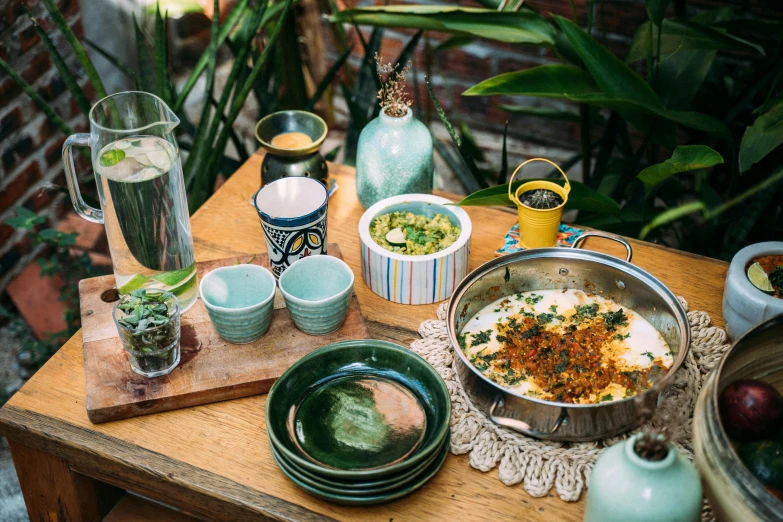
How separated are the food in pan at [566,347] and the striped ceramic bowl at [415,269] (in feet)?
0.32

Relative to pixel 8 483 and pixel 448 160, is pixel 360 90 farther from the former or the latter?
pixel 8 483

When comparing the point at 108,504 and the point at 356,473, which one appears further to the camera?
the point at 108,504

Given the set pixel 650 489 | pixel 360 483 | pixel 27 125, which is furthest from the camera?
pixel 27 125

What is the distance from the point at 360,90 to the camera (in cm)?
197

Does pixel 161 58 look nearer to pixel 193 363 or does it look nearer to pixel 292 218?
pixel 292 218

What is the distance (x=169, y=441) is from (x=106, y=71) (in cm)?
Answer: 176

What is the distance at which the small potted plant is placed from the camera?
1.44 metres

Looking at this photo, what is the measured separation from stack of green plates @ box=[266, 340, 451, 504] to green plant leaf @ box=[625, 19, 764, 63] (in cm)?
87

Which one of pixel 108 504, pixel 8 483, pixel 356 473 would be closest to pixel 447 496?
pixel 356 473

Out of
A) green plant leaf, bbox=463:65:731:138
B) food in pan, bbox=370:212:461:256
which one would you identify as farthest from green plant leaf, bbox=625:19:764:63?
food in pan, bbox=370:212:461:256

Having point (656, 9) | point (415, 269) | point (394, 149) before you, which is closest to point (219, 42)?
point (394, 149)

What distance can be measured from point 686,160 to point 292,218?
2.14 ft

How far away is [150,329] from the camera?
109 cm

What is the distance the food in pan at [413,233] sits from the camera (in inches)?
52.1
